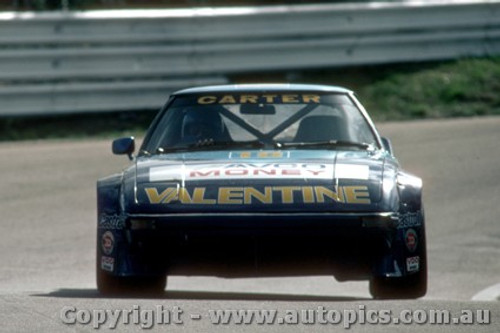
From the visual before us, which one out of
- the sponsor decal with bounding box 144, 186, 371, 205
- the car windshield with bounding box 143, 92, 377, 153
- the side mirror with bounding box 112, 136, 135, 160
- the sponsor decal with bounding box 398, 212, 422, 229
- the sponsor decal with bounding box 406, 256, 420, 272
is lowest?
the sponsor decal with bounding box 406, 256, 420, 272

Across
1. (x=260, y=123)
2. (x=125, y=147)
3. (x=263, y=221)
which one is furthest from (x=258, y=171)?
(x=125, y=147)

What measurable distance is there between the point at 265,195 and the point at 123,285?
100cm

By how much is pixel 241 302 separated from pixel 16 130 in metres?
9.43

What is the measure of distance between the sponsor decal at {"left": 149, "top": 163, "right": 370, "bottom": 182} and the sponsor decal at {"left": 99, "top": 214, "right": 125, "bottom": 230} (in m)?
0.29

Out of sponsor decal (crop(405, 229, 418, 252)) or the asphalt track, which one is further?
sponsor decal (crop(405, 229, 418, 252))

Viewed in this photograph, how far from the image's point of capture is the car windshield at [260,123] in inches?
332

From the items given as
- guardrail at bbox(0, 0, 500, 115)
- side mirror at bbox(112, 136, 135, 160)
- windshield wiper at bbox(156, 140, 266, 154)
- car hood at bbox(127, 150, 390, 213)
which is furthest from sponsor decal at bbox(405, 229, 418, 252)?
guardrail at bbox(0, 0, 500, 115)

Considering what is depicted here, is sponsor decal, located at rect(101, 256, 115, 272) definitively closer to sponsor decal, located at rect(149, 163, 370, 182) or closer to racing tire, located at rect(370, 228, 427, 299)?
sponsor decal, located at rect(149, 163, 370, 182)

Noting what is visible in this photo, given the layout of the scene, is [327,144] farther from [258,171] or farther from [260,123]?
[258,171]

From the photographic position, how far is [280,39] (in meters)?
16.4

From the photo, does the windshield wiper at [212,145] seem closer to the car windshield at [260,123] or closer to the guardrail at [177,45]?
the car windshield at [260,123]

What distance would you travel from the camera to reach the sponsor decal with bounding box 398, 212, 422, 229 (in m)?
7.36

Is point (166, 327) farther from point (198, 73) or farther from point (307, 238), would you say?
point (198, 73)

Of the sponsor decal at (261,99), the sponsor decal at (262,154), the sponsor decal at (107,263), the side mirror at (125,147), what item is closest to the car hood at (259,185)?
the sponsor decal at (262,154)
